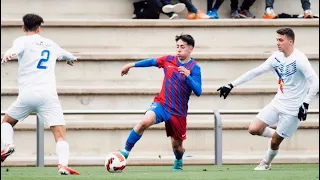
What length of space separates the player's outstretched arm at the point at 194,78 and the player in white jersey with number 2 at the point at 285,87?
32 centimetres

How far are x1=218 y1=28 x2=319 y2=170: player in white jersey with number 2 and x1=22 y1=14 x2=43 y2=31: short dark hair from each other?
101 inches

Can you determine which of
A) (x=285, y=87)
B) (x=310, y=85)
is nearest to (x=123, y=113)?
(x=285, y=87)

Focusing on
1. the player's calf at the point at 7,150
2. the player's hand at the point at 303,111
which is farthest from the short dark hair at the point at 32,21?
the player's hand at the point at 303,111

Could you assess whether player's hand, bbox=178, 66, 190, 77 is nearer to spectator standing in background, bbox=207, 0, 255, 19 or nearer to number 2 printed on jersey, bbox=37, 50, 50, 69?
number 2 printed on jersey, bbox=37, 50, 50, 69

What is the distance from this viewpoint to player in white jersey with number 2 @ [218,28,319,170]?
15.7 metres

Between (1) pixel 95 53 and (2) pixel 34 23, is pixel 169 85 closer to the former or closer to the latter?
(2) pixel 34 23

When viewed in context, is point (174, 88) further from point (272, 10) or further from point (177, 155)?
point (272, 10)

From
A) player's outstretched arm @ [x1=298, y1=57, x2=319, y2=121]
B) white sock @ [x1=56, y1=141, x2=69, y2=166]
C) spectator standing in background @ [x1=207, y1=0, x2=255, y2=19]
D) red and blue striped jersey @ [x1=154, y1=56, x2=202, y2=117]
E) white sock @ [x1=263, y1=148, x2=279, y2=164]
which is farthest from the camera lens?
spectator standing in background @ [x1=207, y1=0, x2=255, y2=19]

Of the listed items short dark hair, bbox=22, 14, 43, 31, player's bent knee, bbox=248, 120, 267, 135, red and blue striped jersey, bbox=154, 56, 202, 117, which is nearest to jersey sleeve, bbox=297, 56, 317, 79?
player's bent knee, bbox=248, 120, 267, 135

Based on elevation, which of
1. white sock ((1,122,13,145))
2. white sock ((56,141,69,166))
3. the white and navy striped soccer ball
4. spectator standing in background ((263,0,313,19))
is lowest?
the white and navy striped soccer ball

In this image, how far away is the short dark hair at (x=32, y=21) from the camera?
47.3 feet

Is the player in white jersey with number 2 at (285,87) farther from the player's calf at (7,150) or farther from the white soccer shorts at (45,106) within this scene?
the player's calf at (7,150)

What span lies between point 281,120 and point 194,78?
1.33 m

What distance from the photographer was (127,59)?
21.8 metres
